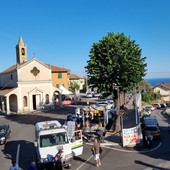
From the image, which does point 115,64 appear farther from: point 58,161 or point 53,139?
point 58,161

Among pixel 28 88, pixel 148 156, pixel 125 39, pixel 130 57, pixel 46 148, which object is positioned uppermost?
pixel 125 39

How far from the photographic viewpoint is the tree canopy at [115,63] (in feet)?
76.3

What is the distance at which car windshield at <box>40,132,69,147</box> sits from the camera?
15820 millimetres

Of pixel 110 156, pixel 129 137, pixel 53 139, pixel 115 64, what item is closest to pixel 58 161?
pixel 53 139

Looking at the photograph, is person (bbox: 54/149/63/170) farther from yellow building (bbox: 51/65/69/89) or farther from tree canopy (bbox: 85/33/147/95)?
yellow building (bbox: 51/65/69/89)

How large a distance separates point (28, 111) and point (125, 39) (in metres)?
24.2

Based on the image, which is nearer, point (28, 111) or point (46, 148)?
point (46, 148)

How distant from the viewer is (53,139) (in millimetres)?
15984

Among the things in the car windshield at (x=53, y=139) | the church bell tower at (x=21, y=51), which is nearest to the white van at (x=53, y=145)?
the car windshield at (x=53, y=139)

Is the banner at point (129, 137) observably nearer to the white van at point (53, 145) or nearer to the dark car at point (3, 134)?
the white van at point (53, 145)

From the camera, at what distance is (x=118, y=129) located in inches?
992

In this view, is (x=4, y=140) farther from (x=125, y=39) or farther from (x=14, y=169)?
(x=125, y=39)

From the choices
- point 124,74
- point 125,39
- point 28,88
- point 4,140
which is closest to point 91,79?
point 124,74

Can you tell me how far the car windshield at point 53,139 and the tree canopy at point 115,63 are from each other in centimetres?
891
